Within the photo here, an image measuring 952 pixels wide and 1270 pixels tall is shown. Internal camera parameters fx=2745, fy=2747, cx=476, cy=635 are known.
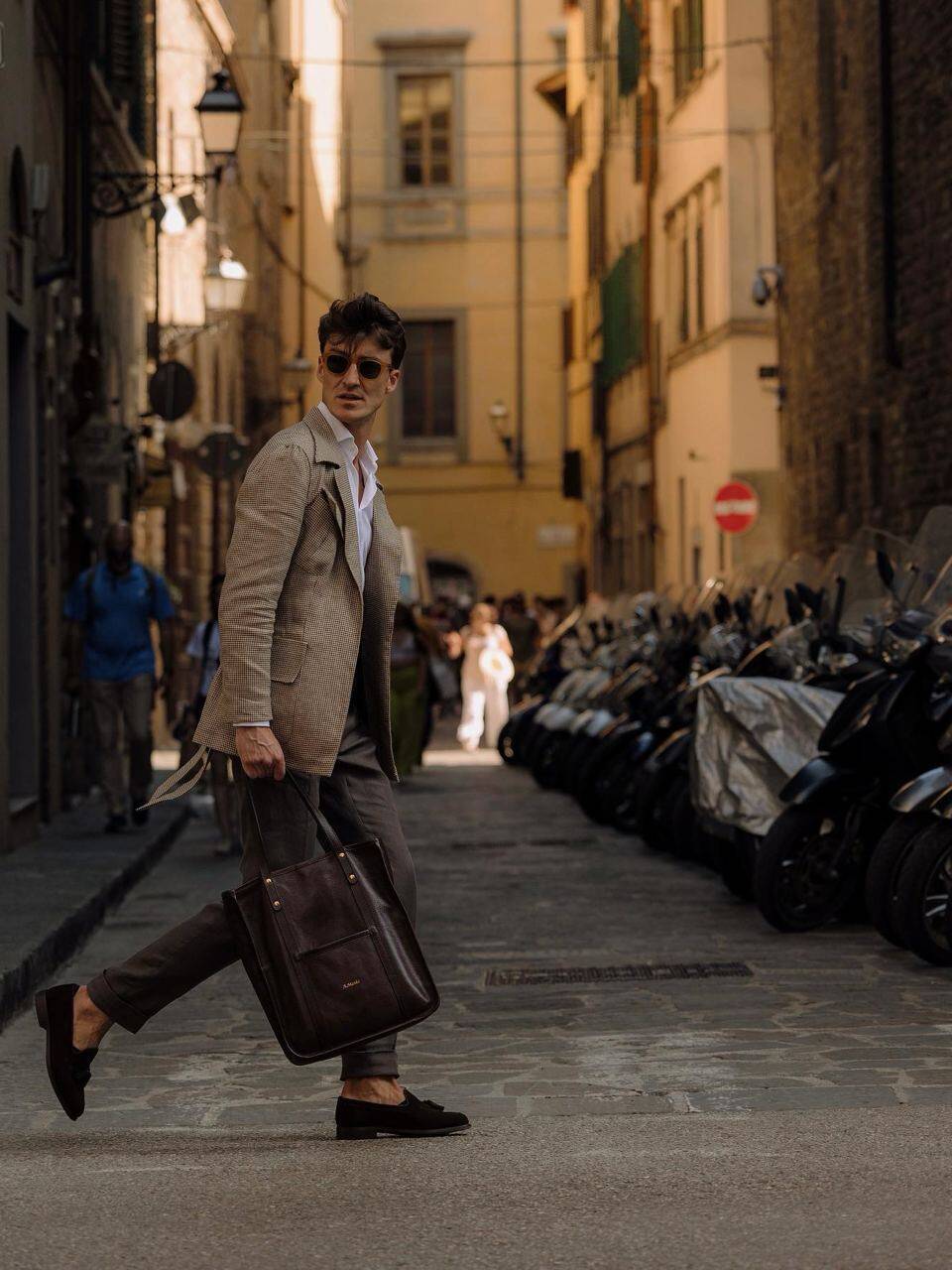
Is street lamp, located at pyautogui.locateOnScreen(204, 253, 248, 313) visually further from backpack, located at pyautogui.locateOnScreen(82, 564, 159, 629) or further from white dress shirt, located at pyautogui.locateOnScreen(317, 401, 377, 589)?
white dress shirt, located at pyautogui.locateOnScreen(317, 401, 377, 589)

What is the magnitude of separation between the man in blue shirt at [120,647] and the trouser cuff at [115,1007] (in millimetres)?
9542

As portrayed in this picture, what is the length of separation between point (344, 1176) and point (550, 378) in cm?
4837

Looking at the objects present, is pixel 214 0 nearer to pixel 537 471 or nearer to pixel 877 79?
pixel 877 79

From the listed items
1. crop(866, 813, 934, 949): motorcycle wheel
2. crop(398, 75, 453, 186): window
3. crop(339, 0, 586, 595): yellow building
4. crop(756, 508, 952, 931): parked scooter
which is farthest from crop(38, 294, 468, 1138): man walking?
crop(398, 75, 453, 186): window

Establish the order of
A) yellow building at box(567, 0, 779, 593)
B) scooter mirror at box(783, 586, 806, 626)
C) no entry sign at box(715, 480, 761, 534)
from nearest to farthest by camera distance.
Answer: scooter mirror at box(783, 586, 806, 626)
no entry sign at box(715, 480, 761, 534)
yellow building at box(567, 0, 779, 593)

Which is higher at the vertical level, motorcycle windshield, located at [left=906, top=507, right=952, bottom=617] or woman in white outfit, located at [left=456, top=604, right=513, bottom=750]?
motorcycle windshield, located at [left=906, top=507, right=952, bottom=617]

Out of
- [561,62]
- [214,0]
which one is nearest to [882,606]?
[214,0]

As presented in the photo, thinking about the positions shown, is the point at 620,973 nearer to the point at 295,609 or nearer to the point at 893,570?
the point at 893,570

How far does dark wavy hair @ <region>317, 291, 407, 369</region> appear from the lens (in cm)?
614

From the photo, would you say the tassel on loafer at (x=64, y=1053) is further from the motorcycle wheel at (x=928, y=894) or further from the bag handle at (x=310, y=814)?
the motorcycle wheel at (x=928, y=894)

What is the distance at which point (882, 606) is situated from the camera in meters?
11.0

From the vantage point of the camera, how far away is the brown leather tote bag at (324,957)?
5.79 metres

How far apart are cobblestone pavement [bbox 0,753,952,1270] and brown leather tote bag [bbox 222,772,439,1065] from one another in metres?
0.28

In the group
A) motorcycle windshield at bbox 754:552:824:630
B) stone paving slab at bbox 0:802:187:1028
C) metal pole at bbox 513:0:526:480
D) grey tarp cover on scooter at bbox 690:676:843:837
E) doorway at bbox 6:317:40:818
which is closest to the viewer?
stone paving slab at bbox 0:802:187:1028
